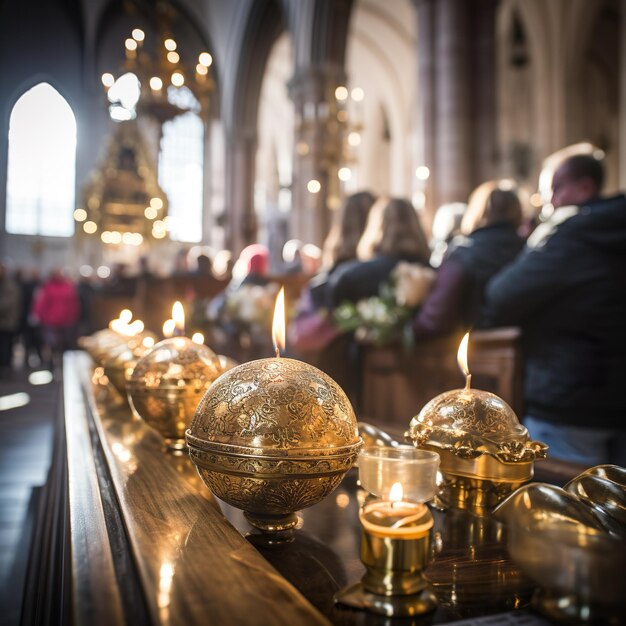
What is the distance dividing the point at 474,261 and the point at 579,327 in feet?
2.85

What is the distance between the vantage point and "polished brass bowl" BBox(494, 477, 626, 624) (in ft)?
1.95

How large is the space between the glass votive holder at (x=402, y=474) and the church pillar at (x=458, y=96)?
7278 millimetres

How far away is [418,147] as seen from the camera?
8.26m

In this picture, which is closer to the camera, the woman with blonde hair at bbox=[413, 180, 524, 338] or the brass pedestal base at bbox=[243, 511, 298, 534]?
the brass pedestal base at bbox=[243, 511, 298, 534]

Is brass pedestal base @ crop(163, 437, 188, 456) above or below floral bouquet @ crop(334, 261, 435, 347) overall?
below

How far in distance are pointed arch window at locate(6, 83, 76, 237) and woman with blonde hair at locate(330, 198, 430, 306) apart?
2184 centimetres

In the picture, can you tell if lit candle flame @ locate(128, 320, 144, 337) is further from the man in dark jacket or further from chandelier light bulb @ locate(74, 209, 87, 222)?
chandelier light bulb @ locate(74, 209, 87, 222)

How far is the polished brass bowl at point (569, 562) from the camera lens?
1.95 feet

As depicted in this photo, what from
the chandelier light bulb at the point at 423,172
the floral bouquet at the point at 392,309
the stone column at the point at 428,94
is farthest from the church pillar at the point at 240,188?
the floral bouquet at the point at 392,309

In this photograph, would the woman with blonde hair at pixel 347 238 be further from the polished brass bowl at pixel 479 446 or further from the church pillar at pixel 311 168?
the church pillar at pixel 311 168

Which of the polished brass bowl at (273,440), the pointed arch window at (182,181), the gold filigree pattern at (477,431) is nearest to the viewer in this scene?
the polished brass bowl at (273,440)

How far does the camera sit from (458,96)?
7762mm

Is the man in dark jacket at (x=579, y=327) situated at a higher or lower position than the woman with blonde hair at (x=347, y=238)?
lower

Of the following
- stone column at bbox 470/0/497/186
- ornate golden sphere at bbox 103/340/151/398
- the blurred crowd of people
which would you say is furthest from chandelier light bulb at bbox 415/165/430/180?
ornate golden sphere at bbox 103/340/151/398
